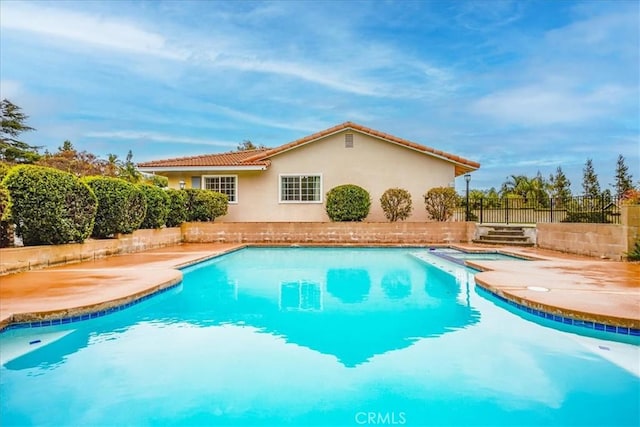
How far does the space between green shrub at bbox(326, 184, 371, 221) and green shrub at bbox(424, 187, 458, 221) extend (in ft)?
9.91

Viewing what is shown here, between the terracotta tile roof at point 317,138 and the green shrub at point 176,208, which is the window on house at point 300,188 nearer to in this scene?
the terracotta tile roof at point 317,138

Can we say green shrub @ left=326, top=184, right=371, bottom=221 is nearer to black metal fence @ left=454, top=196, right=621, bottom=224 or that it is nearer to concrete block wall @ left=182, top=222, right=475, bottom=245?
concrete block wall @ left=182, top=222, right=475, bottom=245

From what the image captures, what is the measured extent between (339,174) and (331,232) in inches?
159

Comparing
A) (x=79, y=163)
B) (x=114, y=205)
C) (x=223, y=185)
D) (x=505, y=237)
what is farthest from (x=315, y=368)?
(x=79, y=163)

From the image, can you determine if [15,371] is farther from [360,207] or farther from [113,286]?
[360,207]

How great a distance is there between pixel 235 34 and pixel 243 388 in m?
19.1

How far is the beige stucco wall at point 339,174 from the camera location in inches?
835

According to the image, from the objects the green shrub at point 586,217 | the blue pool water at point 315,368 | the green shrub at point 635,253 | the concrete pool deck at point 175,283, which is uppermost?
the green shrub at point 586,217

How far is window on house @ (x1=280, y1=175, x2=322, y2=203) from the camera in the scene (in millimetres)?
21750

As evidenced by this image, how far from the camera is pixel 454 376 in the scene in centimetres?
443

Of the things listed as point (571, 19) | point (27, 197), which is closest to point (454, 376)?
point (27, 197)

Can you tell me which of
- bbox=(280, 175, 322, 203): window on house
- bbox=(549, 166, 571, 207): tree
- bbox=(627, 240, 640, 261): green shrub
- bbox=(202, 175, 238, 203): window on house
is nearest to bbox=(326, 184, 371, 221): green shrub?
bbox=(280, 175, 322, 203): window on house

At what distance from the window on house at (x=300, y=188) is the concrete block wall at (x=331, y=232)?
3.15 m

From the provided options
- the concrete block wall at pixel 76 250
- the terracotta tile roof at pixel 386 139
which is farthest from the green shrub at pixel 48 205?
the terracotta tile roof at pixel 386 139
